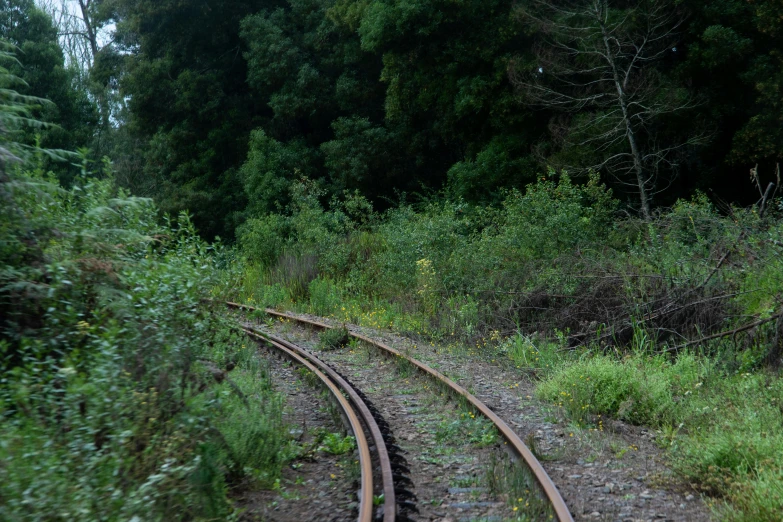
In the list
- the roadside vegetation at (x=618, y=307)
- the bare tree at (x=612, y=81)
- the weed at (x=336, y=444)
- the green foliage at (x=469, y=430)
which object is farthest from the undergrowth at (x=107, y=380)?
the bare tree at (x=612, y=81)

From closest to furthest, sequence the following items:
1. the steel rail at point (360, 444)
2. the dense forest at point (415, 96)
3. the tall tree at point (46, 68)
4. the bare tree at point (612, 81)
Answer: the steel rail at point (360, 444) → the bare tree at point (612, 81) → the dense forest at point (415, 96) → the tall tree at point (46, 68)

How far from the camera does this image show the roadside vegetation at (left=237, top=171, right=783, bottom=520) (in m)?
6.55

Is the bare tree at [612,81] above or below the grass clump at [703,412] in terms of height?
above

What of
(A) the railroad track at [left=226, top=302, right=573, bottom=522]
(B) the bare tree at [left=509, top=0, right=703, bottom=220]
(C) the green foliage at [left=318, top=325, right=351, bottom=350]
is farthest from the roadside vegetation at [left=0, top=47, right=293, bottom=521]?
(B) the bare tree at [left=509, top=0, right=703, bottom=220]

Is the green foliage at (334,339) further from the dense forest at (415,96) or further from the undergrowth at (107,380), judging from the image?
the dense forest at (415,96)

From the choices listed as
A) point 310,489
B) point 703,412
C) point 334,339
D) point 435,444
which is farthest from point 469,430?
point 334,339

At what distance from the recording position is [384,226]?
21.0 m

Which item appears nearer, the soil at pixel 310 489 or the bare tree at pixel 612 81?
the soil at pixel 310 489

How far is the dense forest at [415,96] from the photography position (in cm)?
1858

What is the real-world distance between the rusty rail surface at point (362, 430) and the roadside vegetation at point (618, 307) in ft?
7.64

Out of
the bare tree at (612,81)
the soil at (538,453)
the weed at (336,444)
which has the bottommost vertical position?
the soil at (538,453)

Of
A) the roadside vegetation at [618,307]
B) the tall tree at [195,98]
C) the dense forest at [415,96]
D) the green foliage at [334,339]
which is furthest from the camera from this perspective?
the tall tree at [195,98]

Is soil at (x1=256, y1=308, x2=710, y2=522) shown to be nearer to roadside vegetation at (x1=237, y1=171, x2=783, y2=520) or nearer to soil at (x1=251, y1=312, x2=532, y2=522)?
soil at (x1=251, y1=312, x2=532, y2=522)

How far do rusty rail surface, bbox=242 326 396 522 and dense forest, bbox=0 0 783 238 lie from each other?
7585 millimetres
